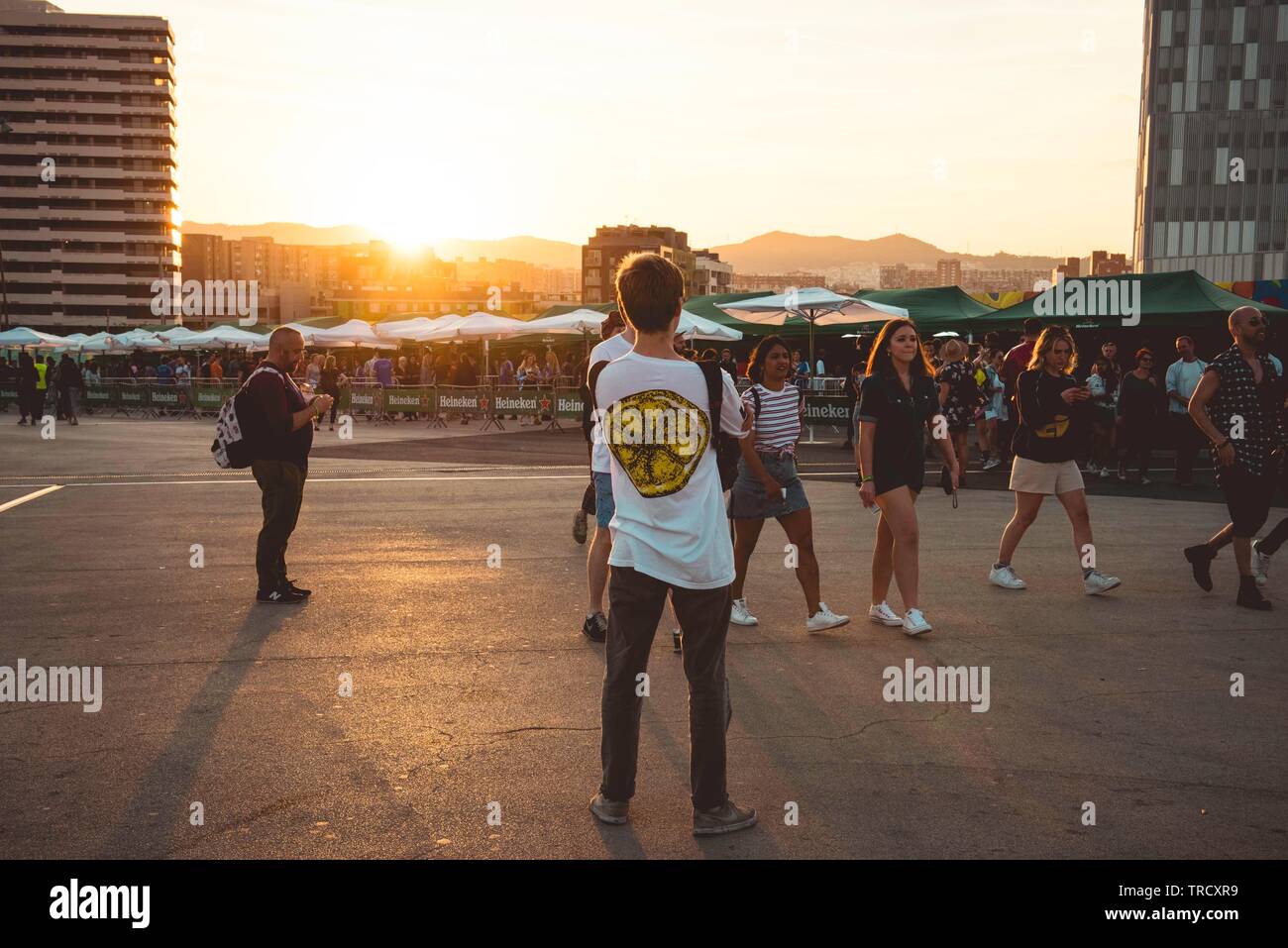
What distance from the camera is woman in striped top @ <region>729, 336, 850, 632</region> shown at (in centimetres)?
707

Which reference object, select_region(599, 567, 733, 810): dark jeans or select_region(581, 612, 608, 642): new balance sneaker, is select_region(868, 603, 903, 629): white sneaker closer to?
select_region(581, 612, 608, 642): new balance sneaker

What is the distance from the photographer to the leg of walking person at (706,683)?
4.13 m

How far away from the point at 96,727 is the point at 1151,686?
5.05 m

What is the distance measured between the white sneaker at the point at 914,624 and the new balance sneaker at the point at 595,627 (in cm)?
180

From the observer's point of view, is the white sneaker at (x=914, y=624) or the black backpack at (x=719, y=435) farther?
the white sneaker at (x=914, y=624)

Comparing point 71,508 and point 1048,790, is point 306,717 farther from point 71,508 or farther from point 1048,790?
point 71,508

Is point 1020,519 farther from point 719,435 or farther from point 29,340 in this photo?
point 29,340

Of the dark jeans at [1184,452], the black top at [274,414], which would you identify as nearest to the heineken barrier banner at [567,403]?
the dark jeans at [1184,452]

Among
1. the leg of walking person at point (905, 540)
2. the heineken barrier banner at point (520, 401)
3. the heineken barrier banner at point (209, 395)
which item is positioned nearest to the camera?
the leg of walking person at point (905, 540)

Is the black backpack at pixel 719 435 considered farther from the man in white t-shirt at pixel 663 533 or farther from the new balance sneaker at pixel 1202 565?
the new balance sneaker at pixel 1202 565

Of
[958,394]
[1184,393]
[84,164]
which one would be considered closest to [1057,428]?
[958,394]

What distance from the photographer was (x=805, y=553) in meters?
7.17

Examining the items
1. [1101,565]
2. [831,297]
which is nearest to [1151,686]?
[1101,565]

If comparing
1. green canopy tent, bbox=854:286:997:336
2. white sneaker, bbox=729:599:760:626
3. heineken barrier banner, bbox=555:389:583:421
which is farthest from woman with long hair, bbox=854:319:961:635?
green canopy tent, bbox=854:286:997:336
